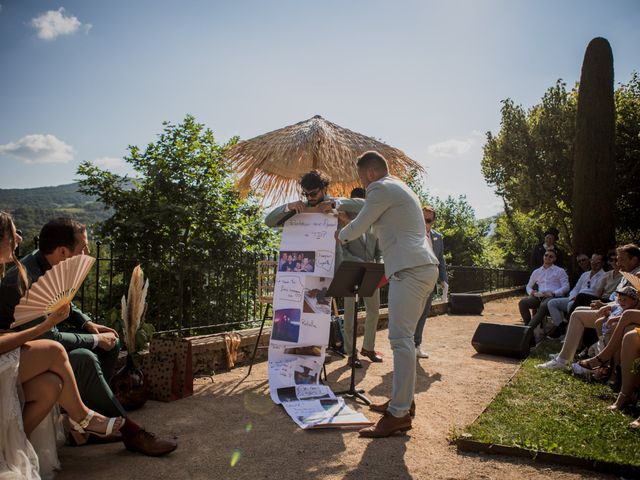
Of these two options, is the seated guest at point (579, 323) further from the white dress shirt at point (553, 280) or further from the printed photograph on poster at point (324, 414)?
the printed photograph on poster at point (324, 414)

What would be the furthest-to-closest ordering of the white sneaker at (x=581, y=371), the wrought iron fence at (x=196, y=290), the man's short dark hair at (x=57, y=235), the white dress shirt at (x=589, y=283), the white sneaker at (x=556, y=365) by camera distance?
the white dress shirt at (x=589, y=283) → the wrought iron fence at (x=196, y=290) → the white sneaker at (x=556, y=365) → the white sneaker at (x=581, y=371) → the man's short dark hair at (x=57, y=235)

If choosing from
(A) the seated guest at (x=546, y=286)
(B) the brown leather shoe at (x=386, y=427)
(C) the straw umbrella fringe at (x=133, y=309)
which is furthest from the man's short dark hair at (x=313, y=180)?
(A) the seated guest at (x=546, y=286)

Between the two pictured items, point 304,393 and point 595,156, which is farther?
point 595,156

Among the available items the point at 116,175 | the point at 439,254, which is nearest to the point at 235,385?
the point at 439,254

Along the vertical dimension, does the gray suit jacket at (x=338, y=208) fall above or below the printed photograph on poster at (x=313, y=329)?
above

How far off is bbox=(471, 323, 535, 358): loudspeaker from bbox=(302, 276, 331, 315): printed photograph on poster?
332 centimetres

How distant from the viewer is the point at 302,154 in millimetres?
7172

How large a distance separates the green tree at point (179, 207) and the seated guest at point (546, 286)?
16.2 feet

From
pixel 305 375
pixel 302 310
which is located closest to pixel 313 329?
pixel 302 310

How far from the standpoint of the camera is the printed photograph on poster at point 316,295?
4934 millimetres

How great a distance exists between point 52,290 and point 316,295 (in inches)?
109

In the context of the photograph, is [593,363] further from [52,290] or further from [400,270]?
[52,290]

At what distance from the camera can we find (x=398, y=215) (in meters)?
3.98

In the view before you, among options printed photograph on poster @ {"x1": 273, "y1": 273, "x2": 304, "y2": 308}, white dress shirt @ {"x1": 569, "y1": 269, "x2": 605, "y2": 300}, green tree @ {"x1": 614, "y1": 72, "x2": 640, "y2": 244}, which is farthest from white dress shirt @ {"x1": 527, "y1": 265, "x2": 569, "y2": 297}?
green tree @ {"x1": 614, "y1": 72, "x2": 640, "y2": 244}
